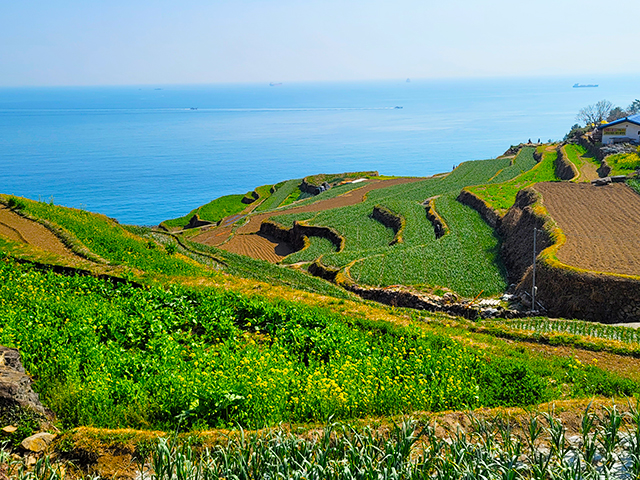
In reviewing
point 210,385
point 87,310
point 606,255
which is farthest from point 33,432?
point 606,255

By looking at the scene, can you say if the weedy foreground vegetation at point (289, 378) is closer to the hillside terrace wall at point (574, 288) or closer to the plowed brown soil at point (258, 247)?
the hillside terrace wall at point (574, 288)

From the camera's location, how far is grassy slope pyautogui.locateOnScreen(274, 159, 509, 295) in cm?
3108

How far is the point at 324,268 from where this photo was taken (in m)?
35.0

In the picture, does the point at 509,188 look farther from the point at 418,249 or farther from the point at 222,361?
the point at 222,361

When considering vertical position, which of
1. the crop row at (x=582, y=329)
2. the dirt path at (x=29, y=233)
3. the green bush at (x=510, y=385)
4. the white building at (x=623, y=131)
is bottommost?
the crop row at (x=582, y=329)

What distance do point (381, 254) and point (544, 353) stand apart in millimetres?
21917

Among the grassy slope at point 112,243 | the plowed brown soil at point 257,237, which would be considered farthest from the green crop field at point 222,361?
the plowed brown soil at point 257,237

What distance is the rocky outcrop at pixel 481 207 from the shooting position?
42.9m

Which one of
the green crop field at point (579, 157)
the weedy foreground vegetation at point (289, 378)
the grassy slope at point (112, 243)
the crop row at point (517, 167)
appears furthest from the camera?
the crop row at point (517, 167)

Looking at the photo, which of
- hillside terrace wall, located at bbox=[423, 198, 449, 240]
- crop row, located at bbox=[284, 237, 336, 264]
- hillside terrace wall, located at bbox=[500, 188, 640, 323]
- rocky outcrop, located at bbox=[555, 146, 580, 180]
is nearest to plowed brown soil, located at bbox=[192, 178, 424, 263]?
crop row, located at bbox=[284, 237, 336, 264]

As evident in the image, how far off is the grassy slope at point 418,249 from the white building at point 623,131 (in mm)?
26964

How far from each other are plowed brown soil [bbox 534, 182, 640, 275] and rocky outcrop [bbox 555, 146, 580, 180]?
1234 cm

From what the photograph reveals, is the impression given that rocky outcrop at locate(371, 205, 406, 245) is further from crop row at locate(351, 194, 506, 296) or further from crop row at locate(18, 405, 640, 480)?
crop row at locate(18, 405, 640, 480)

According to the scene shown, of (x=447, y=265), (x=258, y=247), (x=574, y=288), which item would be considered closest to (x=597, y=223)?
(x=447, y=265)
